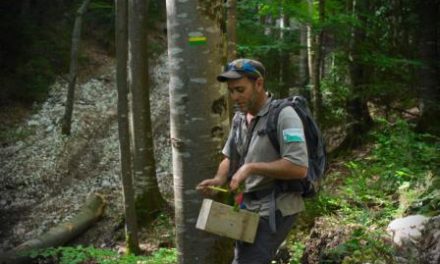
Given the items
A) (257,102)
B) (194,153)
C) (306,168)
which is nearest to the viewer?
(306,168)

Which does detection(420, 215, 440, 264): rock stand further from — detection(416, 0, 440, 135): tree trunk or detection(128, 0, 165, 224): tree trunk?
detection(128, 0, 165, 224): tree trunk

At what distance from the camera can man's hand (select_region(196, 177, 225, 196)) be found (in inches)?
139

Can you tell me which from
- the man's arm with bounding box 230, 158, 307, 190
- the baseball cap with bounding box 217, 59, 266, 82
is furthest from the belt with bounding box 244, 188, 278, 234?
the baseball cap with bounding box 217, 59, 266, 82

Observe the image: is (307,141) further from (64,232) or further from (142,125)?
(64,232)

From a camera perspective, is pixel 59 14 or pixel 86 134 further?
pixel 59 14

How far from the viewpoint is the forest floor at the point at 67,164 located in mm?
11234

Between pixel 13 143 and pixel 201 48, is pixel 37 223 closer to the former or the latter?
pixel 13 143

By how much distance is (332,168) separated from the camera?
10.4 m

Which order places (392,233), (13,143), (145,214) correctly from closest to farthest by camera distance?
(392,233) → (145,214) → (13,143)

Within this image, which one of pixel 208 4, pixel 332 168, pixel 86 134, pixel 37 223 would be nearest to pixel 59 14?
pixel 86 134

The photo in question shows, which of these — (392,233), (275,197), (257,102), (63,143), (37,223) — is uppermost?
(257,102)

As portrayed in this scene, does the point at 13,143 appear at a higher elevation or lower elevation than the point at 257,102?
lower

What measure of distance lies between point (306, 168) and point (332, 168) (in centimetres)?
755

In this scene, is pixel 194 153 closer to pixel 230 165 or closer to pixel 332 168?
pixel 230 165
